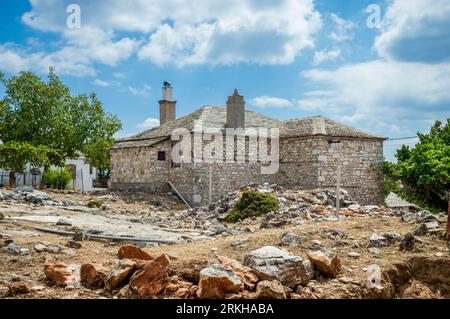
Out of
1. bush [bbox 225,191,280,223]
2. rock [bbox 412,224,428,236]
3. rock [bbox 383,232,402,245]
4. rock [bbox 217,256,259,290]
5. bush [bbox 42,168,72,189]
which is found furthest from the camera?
bush [bbox 42,168,72,189]

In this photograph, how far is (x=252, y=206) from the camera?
1695cm

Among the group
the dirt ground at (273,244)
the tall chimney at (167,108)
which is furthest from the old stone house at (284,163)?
the dirt ground at (273,244)

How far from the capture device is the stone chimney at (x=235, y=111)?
25594mm

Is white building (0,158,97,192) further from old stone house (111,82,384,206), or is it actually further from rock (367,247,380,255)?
rock (367,247,380,255)

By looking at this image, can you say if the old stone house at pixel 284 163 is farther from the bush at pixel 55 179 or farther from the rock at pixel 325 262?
the rock at pixel 325 262

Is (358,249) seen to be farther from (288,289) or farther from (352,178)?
(352,178)

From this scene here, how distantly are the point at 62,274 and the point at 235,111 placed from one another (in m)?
19.6

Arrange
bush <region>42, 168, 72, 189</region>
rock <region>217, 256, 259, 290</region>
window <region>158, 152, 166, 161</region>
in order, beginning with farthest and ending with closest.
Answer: bush <region>42, 168, 72, 189</region>, window <region>158, 152, 166, 161</region>, rock <region>217, 256, 259, 290</region>

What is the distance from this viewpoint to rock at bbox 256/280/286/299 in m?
6.13

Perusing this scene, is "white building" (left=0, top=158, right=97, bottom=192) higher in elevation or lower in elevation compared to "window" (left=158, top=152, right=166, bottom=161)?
lower

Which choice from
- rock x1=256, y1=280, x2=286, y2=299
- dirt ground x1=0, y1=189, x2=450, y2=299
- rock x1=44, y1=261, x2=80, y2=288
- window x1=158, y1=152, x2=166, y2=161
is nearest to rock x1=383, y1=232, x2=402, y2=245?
dirt ground x1=0, y1=189, x2=450, y2=299

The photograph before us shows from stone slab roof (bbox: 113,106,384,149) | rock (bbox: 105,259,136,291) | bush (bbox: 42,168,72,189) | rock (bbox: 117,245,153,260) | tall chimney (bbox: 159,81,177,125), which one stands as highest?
tall chimney (bbox: 159,81,177,125)
